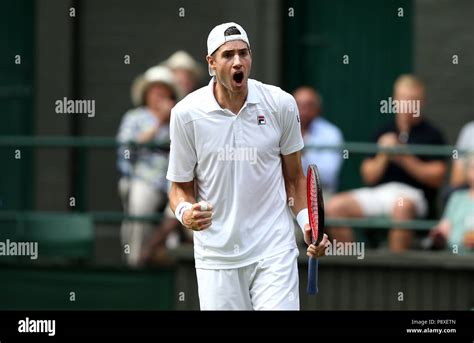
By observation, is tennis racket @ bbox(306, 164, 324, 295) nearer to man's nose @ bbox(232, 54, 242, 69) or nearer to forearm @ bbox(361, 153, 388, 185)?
man's nose @ bbox(232, 54, 242, 69)

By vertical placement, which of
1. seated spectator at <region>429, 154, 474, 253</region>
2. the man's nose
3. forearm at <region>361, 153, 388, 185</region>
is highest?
the man's nose

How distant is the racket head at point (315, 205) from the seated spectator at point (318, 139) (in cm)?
461

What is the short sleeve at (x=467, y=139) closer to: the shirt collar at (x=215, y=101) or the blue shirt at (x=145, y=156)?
the blue shirt at (x=145, y=156)

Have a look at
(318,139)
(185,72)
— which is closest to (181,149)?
(318,139)

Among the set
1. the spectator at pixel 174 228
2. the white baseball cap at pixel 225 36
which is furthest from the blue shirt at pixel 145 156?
the white baseball cap at pixel 225 36

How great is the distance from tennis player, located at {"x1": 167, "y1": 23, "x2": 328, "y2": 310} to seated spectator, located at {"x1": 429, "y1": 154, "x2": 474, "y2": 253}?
13.4 feet

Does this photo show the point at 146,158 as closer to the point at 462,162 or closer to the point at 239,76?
the point at 462,162

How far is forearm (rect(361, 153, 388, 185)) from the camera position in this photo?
48.9ft

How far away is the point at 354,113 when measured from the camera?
1711 cm

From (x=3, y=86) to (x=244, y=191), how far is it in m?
7.65

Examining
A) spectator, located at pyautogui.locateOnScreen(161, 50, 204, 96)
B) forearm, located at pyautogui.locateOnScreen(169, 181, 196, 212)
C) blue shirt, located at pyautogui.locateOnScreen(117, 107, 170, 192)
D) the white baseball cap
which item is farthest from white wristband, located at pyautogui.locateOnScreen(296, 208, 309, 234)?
spectator, located at pyautogui.locateOnScreen(161, 50, 204, 96)

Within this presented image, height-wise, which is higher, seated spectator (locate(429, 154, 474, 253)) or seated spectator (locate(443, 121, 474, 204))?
seated spectator (locate(443, 121, 474, 204))

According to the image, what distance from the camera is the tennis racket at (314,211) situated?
9.95 m
